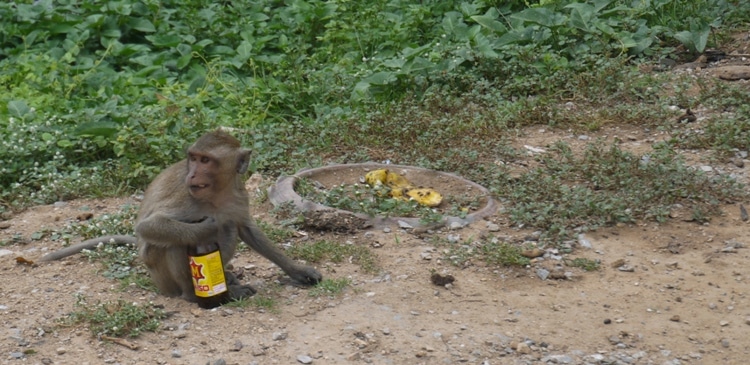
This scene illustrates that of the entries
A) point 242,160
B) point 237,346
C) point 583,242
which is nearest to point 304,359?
point 237,346

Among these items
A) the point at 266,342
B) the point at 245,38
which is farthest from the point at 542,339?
the point at 245,38

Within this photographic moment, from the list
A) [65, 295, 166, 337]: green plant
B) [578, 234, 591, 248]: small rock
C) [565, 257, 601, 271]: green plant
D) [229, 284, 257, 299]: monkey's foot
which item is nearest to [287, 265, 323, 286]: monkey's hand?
[229, 284, 257, 299]: monkey's foot

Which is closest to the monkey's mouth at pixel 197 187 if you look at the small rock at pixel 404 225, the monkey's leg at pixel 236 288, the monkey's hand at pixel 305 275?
the monkey's leg at pixel 236 288

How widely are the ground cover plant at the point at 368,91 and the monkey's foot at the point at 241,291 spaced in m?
2.14

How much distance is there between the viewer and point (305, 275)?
7.14 m

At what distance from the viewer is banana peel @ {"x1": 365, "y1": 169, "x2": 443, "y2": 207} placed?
8.47 meters

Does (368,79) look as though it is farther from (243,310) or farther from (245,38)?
(243,310)

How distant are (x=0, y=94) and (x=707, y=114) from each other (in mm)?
6690

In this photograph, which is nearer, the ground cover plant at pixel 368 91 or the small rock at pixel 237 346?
the small rock at pixel 237 346

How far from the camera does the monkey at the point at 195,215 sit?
670 cm

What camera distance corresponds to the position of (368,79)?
36.2 ft

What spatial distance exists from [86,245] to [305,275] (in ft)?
5.20

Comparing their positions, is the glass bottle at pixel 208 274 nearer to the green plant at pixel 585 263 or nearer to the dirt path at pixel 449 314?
the dirt path at pixel 449 314

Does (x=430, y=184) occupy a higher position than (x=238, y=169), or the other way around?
(x=238, y=169)
